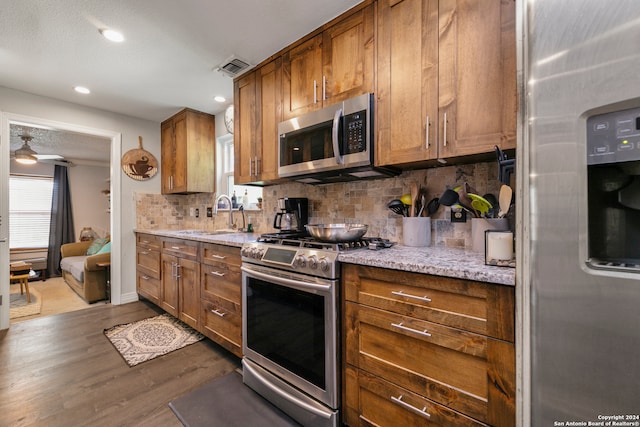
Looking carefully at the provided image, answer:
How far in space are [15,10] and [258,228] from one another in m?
2.22

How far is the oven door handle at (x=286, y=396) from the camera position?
1.33 m

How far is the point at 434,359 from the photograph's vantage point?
103 centimetres

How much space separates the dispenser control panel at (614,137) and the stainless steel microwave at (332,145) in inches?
40.7

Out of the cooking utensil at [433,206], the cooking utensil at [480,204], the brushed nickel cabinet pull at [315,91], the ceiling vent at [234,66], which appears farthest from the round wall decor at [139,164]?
the cooking utensil at [480,204]

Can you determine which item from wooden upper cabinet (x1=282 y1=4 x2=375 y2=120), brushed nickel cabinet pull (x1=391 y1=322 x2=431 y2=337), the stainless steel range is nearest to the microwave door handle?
wooden upper cabinet (x1=282 y1=4 x2=375 y2=120)

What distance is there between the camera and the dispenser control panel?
55 centimetres

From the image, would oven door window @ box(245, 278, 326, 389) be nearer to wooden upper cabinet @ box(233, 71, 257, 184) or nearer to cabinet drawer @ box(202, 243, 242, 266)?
cabinet drawer @ box(202, 243, 242, 266)

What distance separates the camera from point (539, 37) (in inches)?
24.7

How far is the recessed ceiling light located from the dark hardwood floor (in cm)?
241

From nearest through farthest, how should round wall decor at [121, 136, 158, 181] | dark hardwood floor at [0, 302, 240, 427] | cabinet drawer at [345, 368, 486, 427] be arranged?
cabinet drawer at [345, 368, 486, 427] → dark hardwood floor at [0, 302, 240, 427] → round wall decor at [121, 136, 158, 181]

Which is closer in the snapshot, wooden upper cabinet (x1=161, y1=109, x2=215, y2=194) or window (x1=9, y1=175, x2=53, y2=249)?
wooden upper cabinet (x1=161, y1=109, x2=215, y2=194)

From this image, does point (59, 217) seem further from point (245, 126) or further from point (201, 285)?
point (245, 126)

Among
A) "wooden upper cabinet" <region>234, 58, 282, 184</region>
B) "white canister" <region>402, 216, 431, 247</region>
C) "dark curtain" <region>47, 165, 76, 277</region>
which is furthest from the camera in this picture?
"dark curtain" <region>47, 165, 76, 277</region>

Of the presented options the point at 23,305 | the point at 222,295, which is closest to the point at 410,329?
the point at 222,295
